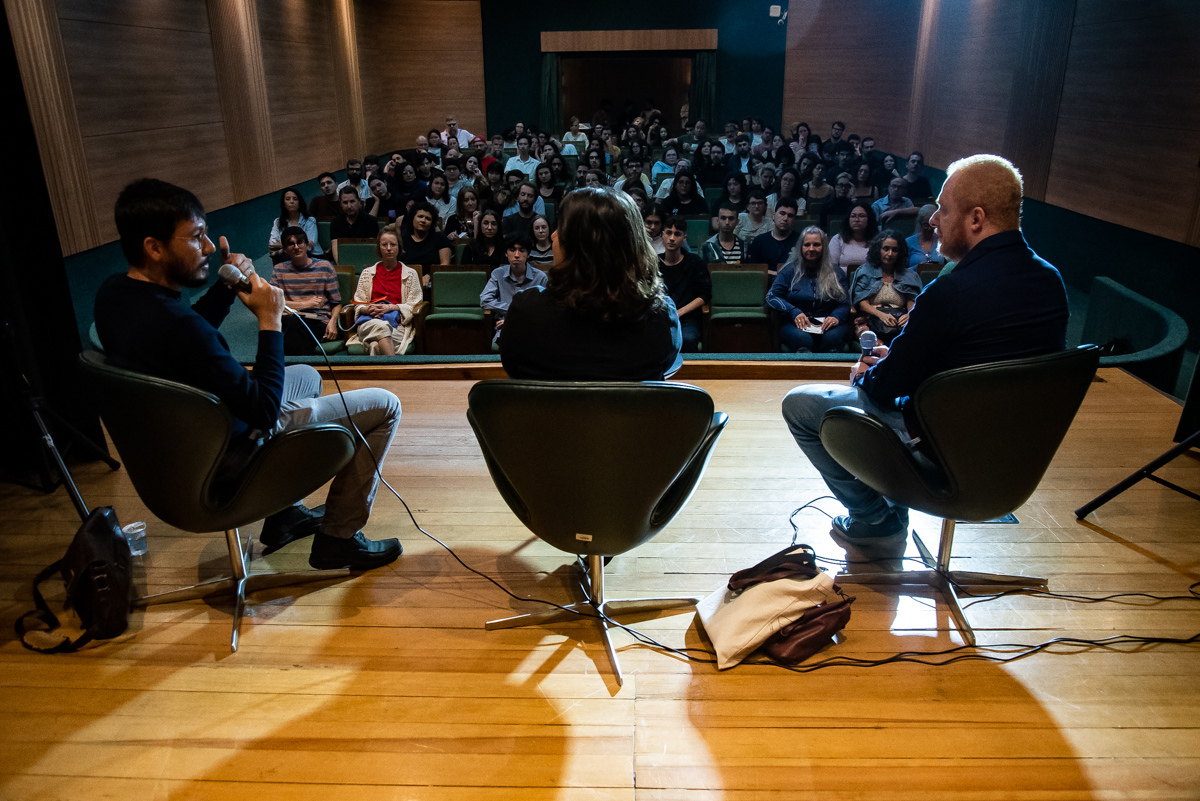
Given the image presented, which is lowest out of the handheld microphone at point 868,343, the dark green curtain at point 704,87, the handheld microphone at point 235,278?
the handheld microphone at point 868,343

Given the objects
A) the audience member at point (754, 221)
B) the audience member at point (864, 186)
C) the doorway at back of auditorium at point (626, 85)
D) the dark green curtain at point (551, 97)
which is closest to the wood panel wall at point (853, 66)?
the doorway at back of auditorium at point (626, 85)

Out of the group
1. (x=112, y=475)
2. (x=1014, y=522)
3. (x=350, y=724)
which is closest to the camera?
(x=350, y=724)

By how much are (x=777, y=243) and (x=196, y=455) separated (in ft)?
14.8

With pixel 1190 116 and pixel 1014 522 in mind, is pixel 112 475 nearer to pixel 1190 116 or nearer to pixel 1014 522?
pixel 1014 522

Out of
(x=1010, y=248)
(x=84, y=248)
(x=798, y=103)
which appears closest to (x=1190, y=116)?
(x=1010, y=248)

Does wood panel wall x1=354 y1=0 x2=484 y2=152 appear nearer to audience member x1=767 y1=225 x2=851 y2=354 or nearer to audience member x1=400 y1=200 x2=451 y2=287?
audience member x1=400 y1=200 x2=451 y2=287

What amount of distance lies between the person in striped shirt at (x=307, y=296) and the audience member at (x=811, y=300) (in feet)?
8.85

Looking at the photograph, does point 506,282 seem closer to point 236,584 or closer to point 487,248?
point 487,248

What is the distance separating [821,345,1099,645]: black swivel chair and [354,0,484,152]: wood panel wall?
536 inches

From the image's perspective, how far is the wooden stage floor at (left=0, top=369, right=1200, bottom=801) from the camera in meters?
1.67

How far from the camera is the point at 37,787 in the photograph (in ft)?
5.47

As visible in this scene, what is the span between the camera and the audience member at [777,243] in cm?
562

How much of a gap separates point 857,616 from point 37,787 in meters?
1.95

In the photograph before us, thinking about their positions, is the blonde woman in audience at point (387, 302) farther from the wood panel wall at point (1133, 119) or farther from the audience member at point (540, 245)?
the wood panel wall at point (1133, 119)
